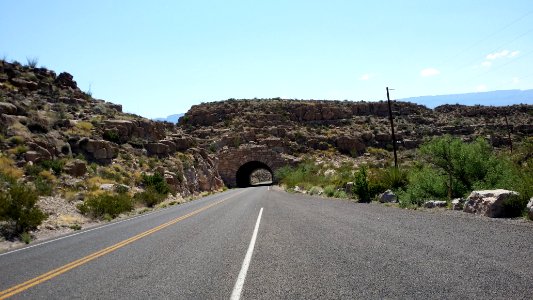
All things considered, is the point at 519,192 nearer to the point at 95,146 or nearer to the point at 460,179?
the point at 460,179

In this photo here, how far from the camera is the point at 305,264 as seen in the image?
661 centimetres

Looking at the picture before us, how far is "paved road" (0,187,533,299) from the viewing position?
5.07 m

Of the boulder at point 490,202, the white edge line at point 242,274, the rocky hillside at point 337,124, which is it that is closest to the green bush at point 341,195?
the boulder at point 490,202

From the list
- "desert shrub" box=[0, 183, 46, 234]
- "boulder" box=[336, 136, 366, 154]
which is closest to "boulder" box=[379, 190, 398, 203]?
"desert shrub" box=[0, 183, 46, 234]

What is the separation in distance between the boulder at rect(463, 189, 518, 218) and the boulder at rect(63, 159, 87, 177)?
25270mm

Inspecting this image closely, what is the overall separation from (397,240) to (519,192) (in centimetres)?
473

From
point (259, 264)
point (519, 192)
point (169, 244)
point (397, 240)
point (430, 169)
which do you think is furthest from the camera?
point (430, 169)

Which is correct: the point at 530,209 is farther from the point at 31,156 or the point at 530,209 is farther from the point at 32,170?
the point at 31,156

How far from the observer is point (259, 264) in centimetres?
682

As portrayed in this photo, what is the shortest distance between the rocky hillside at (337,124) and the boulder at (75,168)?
46.9m

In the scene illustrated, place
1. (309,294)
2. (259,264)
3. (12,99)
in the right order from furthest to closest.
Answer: (12,99) < (259,264) < (309,294)

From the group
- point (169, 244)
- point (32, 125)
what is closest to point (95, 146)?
point (32, 125)

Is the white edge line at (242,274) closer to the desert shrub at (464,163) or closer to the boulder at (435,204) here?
the boulder at (435,204)

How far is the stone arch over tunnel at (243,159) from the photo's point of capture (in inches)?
2901
